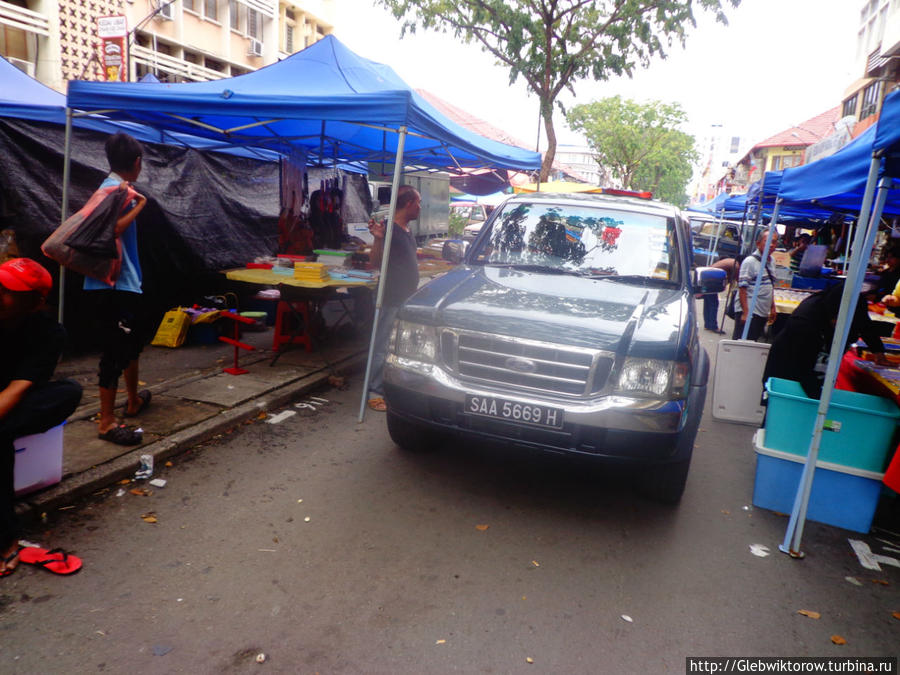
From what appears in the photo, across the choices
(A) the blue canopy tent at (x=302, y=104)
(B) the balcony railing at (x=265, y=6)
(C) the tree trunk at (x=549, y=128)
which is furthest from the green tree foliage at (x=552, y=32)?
(B) the balcony railing at (x=265, y=6)

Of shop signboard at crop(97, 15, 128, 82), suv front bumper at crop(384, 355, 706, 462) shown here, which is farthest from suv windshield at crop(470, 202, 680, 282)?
shop signboard at crop(97, 15, 128, 82)

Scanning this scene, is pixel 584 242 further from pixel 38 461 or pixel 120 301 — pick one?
pixel 38 461

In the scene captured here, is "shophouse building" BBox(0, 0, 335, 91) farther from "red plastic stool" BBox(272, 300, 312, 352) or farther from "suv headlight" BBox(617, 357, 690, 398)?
"suv headlight" BBox(617, 357, 690, 398)

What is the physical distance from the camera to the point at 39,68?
19266 mm

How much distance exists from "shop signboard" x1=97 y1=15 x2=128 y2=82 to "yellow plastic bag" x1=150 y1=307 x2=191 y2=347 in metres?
7.04

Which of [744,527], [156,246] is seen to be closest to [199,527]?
[744,527]

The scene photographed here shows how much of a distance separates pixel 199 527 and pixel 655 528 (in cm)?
276

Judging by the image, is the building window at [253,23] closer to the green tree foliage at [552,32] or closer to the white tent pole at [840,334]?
the green tree foliage at [552,32]

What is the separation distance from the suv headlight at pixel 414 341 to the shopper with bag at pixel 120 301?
1.96 meters

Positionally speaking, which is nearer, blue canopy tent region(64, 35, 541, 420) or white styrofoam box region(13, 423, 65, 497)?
white styrofoam box region(13, 423, 65, 497)

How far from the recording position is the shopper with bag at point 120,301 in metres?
4.21

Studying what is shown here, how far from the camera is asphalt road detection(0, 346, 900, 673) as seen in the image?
2.57m

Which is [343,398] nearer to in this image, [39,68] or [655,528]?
[655,528]

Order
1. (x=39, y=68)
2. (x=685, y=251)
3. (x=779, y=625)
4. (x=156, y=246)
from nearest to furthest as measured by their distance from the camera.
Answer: (x=779, y=625) < (x=685, y=251) < (x=156, y=246) < (x=39, y=68)
